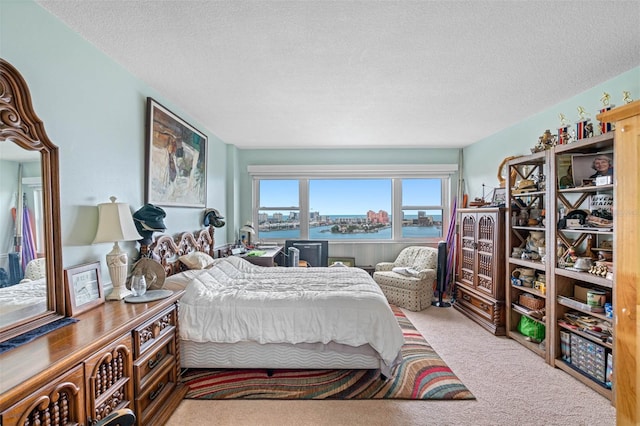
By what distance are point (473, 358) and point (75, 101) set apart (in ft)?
12.3

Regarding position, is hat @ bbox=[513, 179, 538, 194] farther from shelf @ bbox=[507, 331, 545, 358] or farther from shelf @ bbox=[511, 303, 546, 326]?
shelf @ bbox=[507, 331, 545, 358]

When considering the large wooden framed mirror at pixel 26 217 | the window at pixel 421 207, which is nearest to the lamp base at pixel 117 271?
the large wooden framed mirror at pixel 26 217

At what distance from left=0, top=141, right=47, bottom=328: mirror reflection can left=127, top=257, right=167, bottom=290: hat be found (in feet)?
2.45

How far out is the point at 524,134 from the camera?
3.73 meters

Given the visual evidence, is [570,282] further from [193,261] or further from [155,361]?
[193,261]

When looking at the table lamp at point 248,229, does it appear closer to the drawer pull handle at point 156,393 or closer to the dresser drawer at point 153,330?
the dresser drawer at point 153,330

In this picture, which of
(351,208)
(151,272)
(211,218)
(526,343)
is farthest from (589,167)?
(211,218)

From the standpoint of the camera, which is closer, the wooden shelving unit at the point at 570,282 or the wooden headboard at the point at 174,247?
the wooden shelving unit at the point at 570,282

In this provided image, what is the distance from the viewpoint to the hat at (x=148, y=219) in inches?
96.7

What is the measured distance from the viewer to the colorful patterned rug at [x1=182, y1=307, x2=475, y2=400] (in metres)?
2.32

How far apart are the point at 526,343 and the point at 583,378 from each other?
676 millimetres

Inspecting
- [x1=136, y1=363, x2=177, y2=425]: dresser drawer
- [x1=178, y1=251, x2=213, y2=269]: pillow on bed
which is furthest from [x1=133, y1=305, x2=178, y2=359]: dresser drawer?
[x1=178, y1=251, x2=213, y2=269]: pillow on bed

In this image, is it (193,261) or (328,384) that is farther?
(193,261)

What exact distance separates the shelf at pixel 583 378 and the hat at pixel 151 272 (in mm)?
3440
